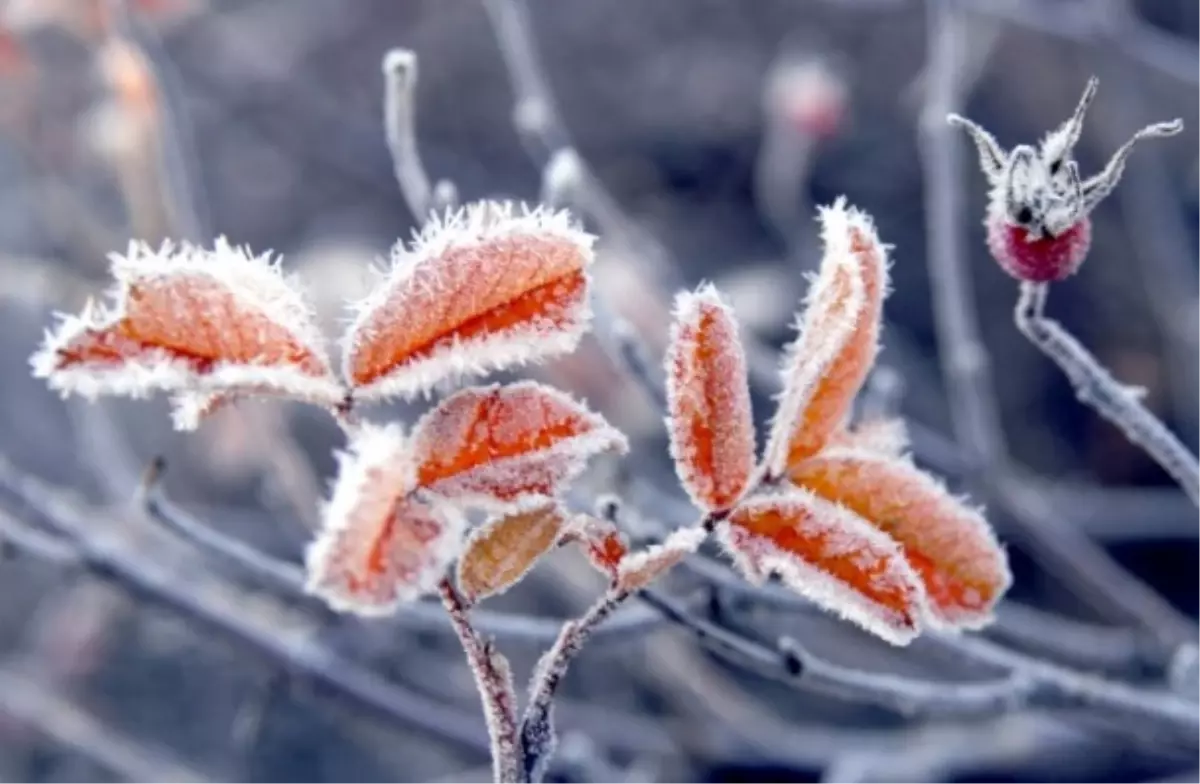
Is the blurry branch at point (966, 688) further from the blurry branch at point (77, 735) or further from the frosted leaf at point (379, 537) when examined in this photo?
the blurry branch at point (77, 735)

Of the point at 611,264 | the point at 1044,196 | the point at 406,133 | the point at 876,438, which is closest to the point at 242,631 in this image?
the point at 406,133

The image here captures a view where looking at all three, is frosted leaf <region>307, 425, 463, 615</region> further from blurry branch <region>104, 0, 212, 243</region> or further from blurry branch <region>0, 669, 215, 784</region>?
blurry branch <region>0, 669, 215, 784</region>

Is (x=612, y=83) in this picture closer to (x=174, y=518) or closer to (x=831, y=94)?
(x=831, y=94)

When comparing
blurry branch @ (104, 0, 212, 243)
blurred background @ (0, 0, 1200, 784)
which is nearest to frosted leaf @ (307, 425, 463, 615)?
blurry branch @ (104, 0, 212, 243)

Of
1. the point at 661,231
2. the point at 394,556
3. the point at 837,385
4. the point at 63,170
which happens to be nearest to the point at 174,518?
the point at 394,556

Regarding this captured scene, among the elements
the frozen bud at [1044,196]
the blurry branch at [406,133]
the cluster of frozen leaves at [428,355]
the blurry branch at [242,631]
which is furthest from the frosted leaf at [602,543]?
the blurry branch at [242,631]

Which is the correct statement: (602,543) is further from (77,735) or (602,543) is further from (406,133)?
(77,735)
